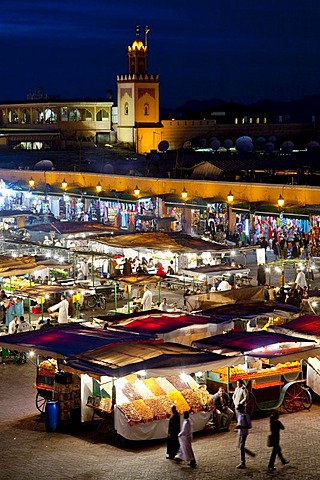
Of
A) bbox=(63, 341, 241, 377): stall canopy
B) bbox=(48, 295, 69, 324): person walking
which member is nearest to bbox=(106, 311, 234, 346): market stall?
bbox=(63, 341, 241, 377): stall canopy

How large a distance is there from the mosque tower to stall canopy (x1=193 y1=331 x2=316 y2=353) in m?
49.3

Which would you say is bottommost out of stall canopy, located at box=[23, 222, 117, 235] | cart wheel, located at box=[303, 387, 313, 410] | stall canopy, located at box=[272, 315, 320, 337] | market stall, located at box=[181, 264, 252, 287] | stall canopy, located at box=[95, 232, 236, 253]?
cart wheel, located at box=[303, 387, 313, 410]

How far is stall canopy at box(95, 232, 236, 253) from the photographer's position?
77.3 ft

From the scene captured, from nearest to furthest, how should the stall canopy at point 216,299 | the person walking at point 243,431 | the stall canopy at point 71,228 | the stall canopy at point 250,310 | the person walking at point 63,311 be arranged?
the person walking at point 243,431 < the stall canopy at point 250,310 < the stall canopy at point 216,299 < the person walking at point 63,311 < the stall canopy at point 71,228

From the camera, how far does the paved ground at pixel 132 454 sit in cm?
1184

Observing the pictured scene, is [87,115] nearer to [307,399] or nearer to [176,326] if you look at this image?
[176,326]

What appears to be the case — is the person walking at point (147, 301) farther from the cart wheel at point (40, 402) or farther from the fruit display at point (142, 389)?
the fruit display at point (142, 389)

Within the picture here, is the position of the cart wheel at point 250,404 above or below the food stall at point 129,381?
below

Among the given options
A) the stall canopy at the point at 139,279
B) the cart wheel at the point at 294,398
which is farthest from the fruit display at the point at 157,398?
the stall canopy at the point at 139,279

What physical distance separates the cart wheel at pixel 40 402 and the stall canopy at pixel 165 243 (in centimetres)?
901

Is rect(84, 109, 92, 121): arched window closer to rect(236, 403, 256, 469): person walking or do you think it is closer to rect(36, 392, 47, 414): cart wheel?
rect(36, 392, 47, 414): cart wheel

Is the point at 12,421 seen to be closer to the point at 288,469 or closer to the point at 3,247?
the point at 288,469

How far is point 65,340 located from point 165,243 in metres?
9.67

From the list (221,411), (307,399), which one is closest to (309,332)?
(307,399)
